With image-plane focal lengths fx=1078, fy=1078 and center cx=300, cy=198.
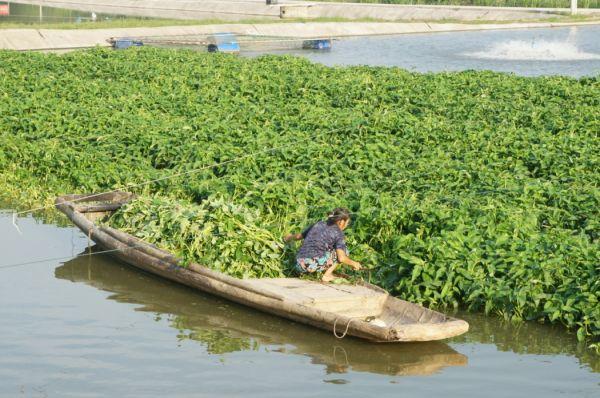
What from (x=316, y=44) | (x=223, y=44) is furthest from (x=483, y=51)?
(x=223, y=44)

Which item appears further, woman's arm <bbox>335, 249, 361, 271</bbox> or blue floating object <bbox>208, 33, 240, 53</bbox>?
blue floating object <bbox>208, 33, 240, 53</bbox>

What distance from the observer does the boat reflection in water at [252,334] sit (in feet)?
38.8

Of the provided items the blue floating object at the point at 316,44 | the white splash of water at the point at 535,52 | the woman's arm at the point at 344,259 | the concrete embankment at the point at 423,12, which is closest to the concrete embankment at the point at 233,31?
the concrete embankment at the point at 423,12

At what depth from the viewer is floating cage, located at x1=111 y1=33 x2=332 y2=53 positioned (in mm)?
49875

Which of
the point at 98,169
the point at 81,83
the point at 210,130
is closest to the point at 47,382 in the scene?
the point at 98,169

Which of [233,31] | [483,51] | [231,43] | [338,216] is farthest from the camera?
[233,31]

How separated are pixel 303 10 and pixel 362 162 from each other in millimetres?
53319

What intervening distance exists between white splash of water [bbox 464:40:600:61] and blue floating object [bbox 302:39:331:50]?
7.40 meters

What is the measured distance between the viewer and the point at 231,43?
49969mm

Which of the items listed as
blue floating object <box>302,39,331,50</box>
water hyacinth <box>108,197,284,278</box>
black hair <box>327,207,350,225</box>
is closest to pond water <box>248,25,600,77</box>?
blue floating object <box>302,39,331,50</box>

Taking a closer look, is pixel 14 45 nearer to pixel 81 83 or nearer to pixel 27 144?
pixel 81 83

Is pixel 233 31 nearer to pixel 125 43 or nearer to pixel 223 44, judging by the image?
pixel 223 44

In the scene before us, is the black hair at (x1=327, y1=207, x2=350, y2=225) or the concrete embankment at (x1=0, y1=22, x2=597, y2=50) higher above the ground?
the concrete embankment at (x1=0, y1=22, x2=597, y2=50)

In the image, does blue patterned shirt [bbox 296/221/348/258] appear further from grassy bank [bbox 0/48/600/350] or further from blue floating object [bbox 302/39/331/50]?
blue floating object [bbox 302/39/331/50]
